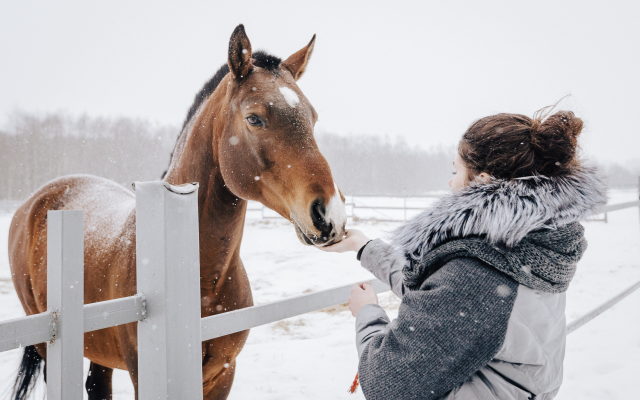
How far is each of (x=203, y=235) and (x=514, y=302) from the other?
4.18ft

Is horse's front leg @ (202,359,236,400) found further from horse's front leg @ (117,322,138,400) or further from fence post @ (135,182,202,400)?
fence post @ (135,182,202,400)

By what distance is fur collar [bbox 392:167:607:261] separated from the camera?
0.75 meters

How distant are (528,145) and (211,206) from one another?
4.27 ft

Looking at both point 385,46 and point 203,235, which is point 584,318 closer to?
point 203,235

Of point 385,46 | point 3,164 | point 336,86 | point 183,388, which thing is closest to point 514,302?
point 183,388

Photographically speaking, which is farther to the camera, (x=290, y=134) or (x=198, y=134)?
(x=198, y=134)

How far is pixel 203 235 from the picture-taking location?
1.56 metres

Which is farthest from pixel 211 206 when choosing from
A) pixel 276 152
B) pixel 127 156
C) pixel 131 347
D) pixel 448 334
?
pixel 127 156

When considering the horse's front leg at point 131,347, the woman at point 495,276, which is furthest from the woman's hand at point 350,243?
the horse's front leg at point 131,347

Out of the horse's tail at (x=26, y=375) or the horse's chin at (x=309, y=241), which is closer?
the horse's chin at (x=309, y=241)

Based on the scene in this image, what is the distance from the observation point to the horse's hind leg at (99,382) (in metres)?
2.40

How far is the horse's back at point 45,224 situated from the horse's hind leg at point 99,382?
0.59m

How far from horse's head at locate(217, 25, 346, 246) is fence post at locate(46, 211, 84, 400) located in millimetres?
753

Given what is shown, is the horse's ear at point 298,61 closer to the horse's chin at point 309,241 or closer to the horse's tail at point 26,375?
the horse's chin at point 309,241
